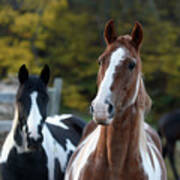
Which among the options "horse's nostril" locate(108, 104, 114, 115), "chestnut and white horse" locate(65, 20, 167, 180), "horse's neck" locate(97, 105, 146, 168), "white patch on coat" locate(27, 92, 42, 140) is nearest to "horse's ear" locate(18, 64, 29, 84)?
"white patch on coat" locate(27, 92, 42, 140)

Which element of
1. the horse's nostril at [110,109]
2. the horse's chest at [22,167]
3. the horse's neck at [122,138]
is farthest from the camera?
the horse's chest at [22,167]

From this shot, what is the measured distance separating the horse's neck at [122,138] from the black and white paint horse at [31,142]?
913mm

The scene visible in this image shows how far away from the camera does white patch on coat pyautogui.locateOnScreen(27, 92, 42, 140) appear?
339 centimetres

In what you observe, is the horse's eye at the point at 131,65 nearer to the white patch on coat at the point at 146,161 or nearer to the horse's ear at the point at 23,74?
the white patch on coat at the point at 146,161

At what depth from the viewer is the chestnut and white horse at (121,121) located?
2.49 m

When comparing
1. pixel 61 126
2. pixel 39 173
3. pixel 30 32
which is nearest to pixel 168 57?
pixel 30 32

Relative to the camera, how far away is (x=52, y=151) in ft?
13.0

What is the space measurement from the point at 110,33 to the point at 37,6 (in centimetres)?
1186

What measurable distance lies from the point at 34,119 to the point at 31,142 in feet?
0.67

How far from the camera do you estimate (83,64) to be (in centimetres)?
1589

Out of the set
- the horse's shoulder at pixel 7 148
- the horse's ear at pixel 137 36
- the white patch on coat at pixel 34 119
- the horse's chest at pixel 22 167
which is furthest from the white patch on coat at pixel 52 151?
the horse's ear at pixel 137 36

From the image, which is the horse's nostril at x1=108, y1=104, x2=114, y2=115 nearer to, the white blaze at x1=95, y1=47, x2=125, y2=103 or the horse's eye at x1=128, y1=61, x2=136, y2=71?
the white blaze at x1=95, y1=47, x2=125, y2=103

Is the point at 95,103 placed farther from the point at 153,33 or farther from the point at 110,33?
the point at 153,33

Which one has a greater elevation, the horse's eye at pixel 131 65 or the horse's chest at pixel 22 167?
the horse's eye at pixel 131 65
